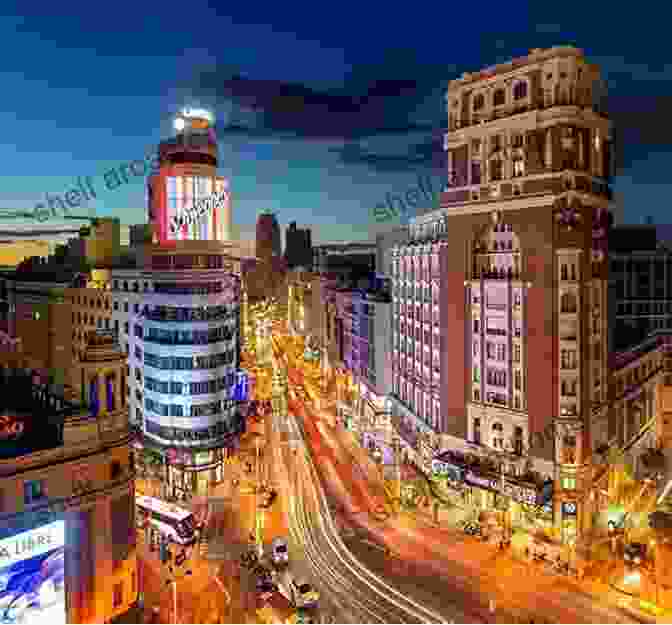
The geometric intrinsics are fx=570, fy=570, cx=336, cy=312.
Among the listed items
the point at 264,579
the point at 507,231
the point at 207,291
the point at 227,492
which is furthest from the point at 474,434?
the point at 207,291

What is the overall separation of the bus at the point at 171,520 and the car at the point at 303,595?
13368mm

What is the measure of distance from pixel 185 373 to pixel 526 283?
41.6 m

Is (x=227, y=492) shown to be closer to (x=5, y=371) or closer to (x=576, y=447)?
(x=5, y=371)

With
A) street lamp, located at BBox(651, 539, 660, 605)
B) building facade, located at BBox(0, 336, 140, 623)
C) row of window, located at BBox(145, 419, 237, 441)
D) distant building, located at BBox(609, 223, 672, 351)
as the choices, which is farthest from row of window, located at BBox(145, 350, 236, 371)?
distant building, located at BBox(609, 223, 672, 351)

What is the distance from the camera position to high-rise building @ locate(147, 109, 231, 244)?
80.2m

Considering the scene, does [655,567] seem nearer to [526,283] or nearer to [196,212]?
[526,283]

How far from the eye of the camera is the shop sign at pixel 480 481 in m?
56.6

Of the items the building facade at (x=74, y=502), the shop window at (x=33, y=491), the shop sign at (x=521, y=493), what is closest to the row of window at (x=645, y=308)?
the shop sign at (x=521, y=493)

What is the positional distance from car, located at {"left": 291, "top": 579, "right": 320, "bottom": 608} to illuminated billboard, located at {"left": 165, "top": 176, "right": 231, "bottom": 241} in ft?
163

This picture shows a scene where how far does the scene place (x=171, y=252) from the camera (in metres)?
73.4

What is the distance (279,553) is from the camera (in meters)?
51.0

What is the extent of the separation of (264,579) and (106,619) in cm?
1524

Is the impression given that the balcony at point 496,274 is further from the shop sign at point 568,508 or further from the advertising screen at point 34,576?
the advertising screen at point 34,576

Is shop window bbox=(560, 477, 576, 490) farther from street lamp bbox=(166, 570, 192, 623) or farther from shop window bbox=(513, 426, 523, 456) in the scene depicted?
street lamp bbox=(166, 570, 192, 623)
